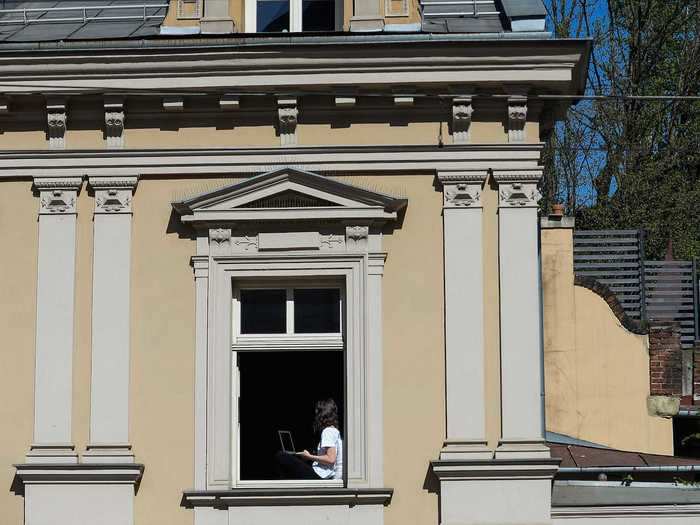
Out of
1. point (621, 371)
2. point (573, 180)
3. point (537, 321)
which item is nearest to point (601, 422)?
point (621, 371)

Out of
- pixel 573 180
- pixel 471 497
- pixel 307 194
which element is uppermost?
pixel 573 180

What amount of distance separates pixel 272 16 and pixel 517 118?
258 centimetres

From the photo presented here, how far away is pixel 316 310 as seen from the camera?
12297mm

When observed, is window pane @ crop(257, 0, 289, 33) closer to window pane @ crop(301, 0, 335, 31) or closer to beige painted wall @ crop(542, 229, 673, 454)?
window pane @ crop(301, 0, 335, 31)

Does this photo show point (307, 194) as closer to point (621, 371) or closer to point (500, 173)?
→ point (500, 173)

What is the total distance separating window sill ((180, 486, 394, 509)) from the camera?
38.5 feet

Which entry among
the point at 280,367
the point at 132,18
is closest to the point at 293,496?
the point at 280,367

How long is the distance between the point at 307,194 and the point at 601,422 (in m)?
7.32

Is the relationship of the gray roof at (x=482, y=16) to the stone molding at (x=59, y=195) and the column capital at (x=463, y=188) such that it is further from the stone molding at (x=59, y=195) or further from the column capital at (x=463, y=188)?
the stone molding at (x=59, y=195)

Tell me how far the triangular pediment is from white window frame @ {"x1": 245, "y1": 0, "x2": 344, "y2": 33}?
1583 mm

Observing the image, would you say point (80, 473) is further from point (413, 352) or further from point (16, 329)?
point (413, 352)

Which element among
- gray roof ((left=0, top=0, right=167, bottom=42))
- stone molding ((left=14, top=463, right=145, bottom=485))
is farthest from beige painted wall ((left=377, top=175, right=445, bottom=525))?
gray roof ((left=0, top=0, right=167, bottom=42))

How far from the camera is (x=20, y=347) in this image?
39.9ft

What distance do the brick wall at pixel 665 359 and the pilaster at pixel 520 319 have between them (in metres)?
6.61
